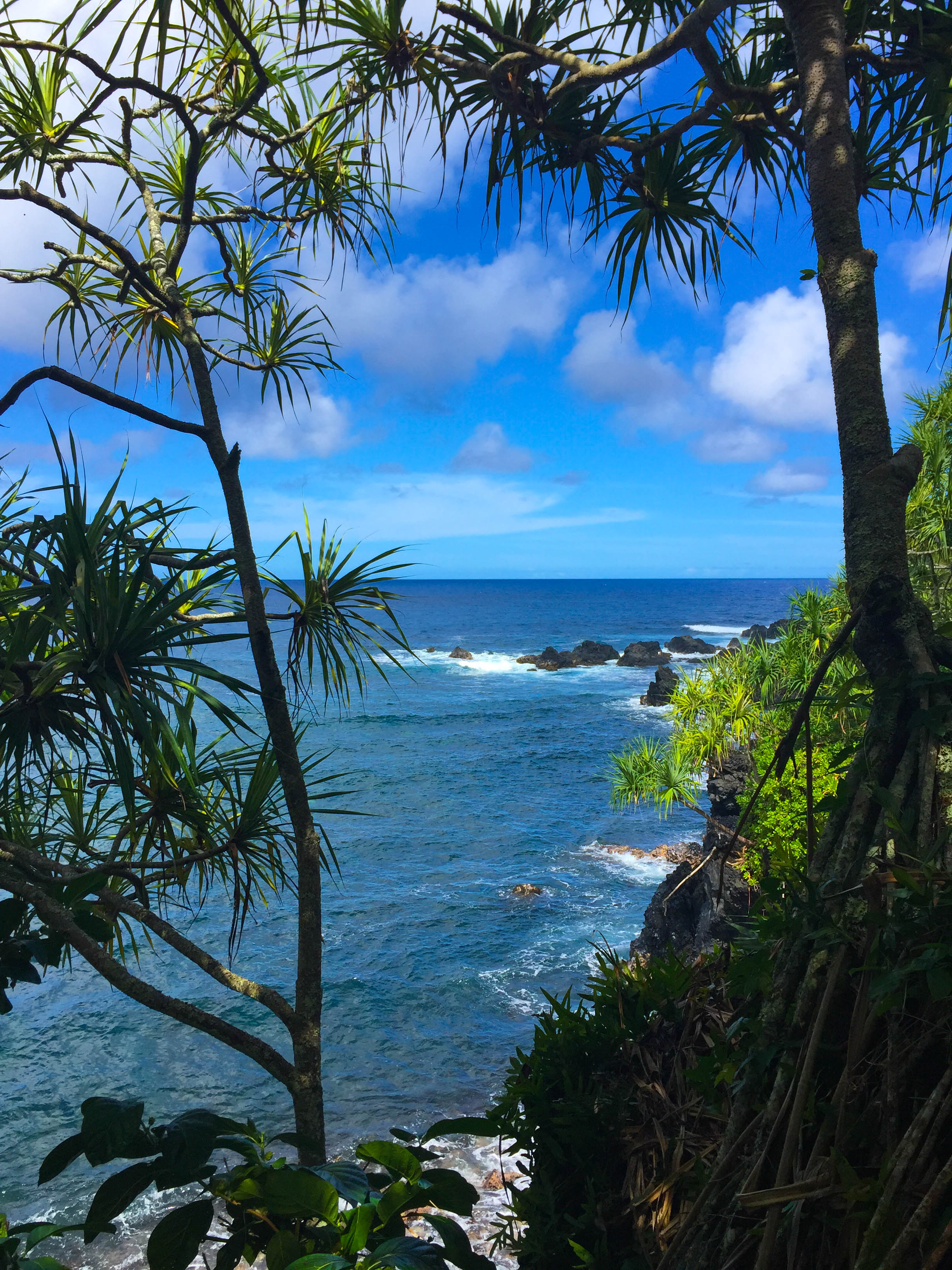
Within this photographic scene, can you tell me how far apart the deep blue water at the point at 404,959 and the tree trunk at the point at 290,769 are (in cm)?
554

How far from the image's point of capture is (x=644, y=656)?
2052 inches

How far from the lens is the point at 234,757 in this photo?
12.3ft

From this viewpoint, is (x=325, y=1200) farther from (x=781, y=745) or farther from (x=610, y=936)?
(x=610, y=936)

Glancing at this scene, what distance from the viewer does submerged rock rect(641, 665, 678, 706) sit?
3697 centimetres

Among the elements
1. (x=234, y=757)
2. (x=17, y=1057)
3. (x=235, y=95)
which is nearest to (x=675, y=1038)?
(x=234, y=757)

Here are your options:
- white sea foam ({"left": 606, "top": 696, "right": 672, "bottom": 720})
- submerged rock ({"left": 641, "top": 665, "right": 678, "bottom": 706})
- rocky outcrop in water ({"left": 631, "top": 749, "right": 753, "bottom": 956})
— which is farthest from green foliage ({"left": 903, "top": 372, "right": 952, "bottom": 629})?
submerged rock ({"left": 641, "top": 665, "right": 678, "bottom": 706})

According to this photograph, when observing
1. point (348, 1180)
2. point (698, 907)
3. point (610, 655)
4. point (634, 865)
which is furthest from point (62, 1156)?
point (610, 655)

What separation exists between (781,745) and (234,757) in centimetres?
256

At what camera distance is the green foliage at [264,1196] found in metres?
1.36

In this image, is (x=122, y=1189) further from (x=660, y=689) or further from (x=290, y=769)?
(x=660, y=689)

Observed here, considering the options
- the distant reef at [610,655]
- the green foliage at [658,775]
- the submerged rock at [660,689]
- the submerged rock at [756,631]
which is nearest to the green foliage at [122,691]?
the green foliage at [658,775]

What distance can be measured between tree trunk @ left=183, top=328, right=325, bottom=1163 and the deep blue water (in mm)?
5536

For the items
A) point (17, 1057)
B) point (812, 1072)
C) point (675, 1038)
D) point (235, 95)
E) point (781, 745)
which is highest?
point (235, 95)

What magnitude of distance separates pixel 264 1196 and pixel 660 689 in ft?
123
